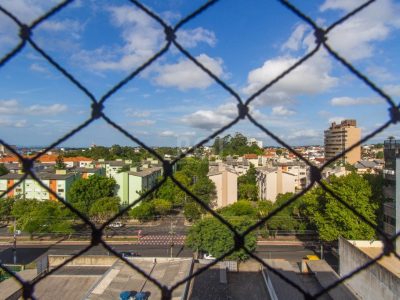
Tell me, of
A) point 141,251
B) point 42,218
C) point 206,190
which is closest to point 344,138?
point 206,190

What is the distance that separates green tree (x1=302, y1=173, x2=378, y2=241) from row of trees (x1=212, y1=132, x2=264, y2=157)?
23802 mm

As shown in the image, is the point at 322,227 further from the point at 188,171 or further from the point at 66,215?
the point at 188,171

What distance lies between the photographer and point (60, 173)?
12.2m

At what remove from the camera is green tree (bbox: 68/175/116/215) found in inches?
414

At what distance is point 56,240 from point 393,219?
7534 millimetres

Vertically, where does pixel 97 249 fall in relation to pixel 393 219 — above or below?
below

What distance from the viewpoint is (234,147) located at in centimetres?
3391

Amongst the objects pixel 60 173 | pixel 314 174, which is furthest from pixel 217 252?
pixel 60 173

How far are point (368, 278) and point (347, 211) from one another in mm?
2517

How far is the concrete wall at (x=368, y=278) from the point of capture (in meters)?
3.65

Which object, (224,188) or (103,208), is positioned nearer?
(103,208)

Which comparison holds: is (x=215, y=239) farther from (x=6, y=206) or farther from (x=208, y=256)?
(x=6, y=206)

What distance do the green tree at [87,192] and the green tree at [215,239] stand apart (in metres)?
4.51

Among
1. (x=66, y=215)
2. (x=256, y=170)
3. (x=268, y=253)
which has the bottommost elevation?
(x=268, y=253)
